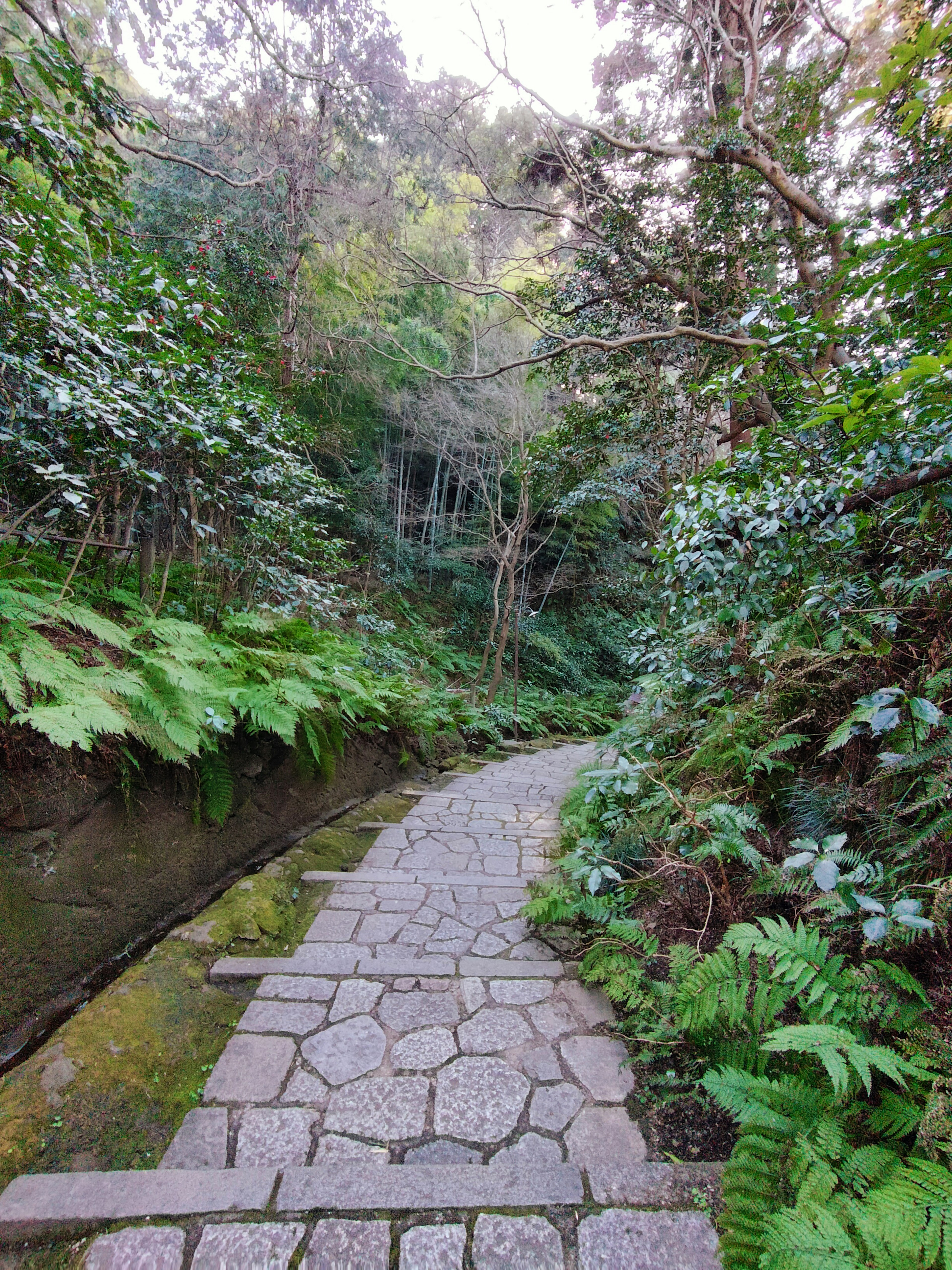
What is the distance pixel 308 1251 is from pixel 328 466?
12.8m

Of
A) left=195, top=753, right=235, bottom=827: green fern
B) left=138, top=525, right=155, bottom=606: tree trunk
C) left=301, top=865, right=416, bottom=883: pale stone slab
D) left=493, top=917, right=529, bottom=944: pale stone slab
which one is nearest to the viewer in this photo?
left=493, top=917, right=529, bottom=944: pale stone slab

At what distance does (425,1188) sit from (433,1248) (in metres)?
0.12

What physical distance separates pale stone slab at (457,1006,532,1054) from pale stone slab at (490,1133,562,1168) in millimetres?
313

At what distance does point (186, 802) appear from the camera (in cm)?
258

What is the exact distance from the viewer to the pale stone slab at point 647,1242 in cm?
118

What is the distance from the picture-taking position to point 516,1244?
4.01 feet

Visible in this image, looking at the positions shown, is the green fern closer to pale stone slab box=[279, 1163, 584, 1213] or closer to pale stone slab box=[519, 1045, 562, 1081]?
pale stone slab box=[279, 1163, 584, 1213]

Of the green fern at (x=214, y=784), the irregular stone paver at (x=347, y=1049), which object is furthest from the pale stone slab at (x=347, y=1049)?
the green fern at (x=214, y=784)

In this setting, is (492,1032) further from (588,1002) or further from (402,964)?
(402,964)

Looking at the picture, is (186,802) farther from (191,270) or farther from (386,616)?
(386,616)

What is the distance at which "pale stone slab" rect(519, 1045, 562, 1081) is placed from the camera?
169 centimetres

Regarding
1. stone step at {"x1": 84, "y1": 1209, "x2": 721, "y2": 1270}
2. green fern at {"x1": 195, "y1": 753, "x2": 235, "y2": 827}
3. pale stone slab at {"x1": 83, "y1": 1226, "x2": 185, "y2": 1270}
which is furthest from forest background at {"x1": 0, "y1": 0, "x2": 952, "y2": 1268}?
pale stone slab at {"x1": 83, "y1": 1226, "x2": 185, "y2": 1270}

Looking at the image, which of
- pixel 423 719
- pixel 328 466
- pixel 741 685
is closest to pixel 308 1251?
pixel 741 685

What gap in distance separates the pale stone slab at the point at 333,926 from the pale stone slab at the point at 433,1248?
1226 millimetres
